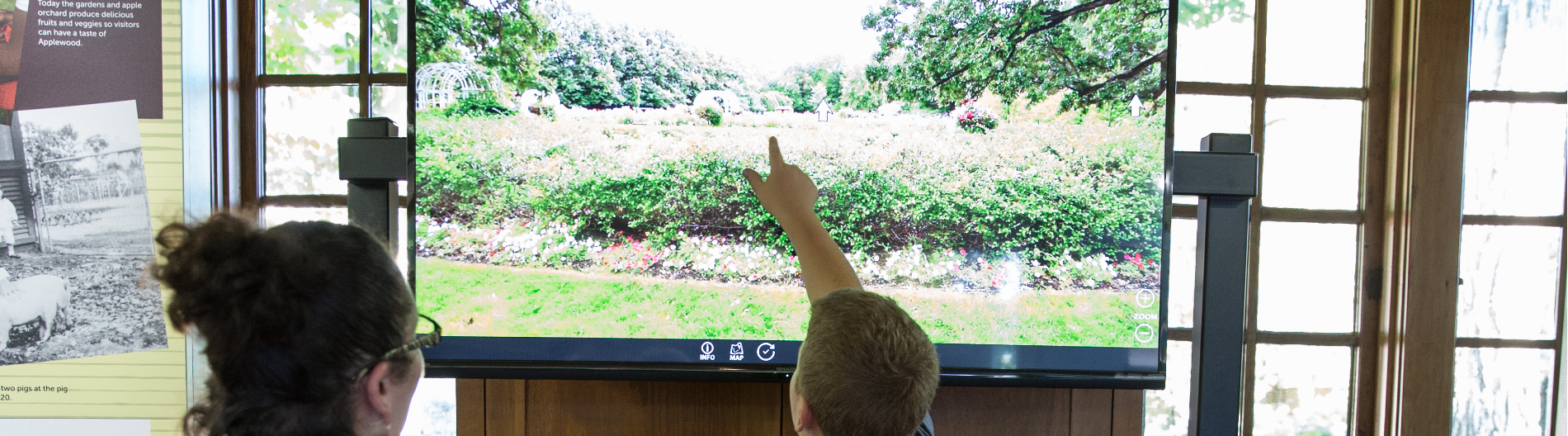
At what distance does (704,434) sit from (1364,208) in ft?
5.77

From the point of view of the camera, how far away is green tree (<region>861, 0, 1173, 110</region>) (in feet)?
4.94

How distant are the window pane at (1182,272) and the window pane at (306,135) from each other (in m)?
2.15

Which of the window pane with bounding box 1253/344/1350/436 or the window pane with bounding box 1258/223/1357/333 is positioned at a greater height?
the window pane with bounding box 1258/223/1357/333

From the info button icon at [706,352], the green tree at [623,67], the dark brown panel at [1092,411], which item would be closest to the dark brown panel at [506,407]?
the info button icon at [706,352]

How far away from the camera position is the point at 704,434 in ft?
5.65

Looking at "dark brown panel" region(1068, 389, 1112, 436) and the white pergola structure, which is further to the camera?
"dark brown panel" region(1068, 389, 1112, 436)

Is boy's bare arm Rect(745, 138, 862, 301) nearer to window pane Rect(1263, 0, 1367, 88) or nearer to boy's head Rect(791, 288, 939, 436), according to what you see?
boy's head Rect(791, 288, 939, 436)

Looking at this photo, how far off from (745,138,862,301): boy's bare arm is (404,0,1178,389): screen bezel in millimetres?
140

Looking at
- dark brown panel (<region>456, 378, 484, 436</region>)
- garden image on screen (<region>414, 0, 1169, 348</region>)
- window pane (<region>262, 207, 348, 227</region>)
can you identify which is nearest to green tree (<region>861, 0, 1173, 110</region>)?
garden image on screen (<region>414, 0, 1169, 348</region>)

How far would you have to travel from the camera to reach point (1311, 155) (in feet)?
6.08

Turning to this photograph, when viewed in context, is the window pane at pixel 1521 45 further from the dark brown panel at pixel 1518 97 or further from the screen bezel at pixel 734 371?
the screen bezel at pixel 734 371

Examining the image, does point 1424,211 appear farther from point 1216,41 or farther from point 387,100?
point 387,100

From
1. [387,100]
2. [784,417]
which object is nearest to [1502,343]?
[784,417]

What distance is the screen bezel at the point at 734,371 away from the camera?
1.53 meters
